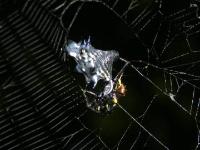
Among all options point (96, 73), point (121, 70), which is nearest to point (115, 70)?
point (121, 70)

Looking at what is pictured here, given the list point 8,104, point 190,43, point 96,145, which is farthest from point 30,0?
point 190,43

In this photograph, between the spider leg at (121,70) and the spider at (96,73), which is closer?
the spider at (96,73)

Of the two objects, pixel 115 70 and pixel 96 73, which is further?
pixel 115 70

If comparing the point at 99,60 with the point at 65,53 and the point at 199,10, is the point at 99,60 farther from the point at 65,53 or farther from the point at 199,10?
the point at 199,10

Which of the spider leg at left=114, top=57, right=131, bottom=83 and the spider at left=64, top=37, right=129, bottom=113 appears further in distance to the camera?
the spider leg at left=114, top=57, right=131, bottom=83

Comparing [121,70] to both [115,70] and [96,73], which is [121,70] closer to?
[115,70]
